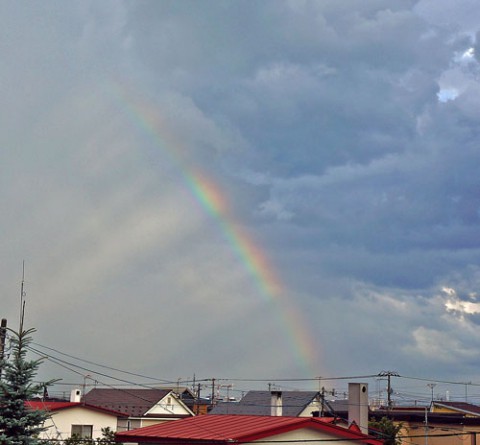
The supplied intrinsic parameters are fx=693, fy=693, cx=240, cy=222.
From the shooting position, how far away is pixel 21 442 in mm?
26641

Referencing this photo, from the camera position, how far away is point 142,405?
72.0 m

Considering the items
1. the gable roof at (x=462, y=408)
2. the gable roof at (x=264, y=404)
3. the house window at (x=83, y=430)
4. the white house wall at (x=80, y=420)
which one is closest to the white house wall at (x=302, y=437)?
the white house wall at (x=80, y=420)

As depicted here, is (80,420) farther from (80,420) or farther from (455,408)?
(455,408)

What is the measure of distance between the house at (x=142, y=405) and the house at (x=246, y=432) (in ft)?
123

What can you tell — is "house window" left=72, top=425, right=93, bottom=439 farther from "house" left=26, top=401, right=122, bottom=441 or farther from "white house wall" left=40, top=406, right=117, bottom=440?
"white house wall" left=40, top=406, right=117, bottom=440

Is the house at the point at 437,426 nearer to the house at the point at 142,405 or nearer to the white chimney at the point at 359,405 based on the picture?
the house at the point at 142,405

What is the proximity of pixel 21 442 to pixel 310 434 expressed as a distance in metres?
11.2

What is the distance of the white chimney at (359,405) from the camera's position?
116 feet

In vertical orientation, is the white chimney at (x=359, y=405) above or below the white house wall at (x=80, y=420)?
above

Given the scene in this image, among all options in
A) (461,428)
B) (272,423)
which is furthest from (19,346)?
(461,428)

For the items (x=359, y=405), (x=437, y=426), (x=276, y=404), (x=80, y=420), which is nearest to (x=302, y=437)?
(x=359, y=405)

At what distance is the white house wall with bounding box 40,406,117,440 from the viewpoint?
5862cm

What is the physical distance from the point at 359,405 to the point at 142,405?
40.6 meters

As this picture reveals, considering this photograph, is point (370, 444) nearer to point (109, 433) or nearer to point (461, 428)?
point (109, 433)
